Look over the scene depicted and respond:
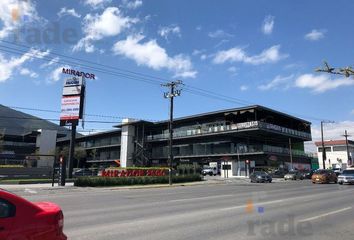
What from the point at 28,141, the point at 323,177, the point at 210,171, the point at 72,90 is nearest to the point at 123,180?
the point at 72,90

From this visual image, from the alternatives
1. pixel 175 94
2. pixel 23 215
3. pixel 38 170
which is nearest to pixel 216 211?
pixel 23 215

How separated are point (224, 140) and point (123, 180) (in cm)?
4107

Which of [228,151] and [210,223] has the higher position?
[228,151]

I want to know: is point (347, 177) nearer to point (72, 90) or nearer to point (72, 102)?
point (72, 102)

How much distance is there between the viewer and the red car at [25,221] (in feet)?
17.1

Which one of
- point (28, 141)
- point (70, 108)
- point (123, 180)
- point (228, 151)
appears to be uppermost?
point (28, 141)

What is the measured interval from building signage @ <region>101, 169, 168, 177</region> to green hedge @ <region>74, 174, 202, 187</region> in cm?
233

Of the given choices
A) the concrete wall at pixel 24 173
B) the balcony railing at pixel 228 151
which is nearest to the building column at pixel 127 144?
the balcony railing at pixel 228 151

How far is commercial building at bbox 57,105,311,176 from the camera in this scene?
Answer: 2953 inches

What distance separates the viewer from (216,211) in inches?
574

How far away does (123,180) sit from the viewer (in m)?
39.9

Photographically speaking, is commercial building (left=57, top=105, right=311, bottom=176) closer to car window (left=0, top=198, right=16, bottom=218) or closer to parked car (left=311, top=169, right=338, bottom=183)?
parked car (left=311, top=169, right=338, bottom=183)

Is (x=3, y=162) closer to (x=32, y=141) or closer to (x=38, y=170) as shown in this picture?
(x=38, y=170)

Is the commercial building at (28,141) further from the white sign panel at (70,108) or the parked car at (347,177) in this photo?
the parked car at (347,177)
